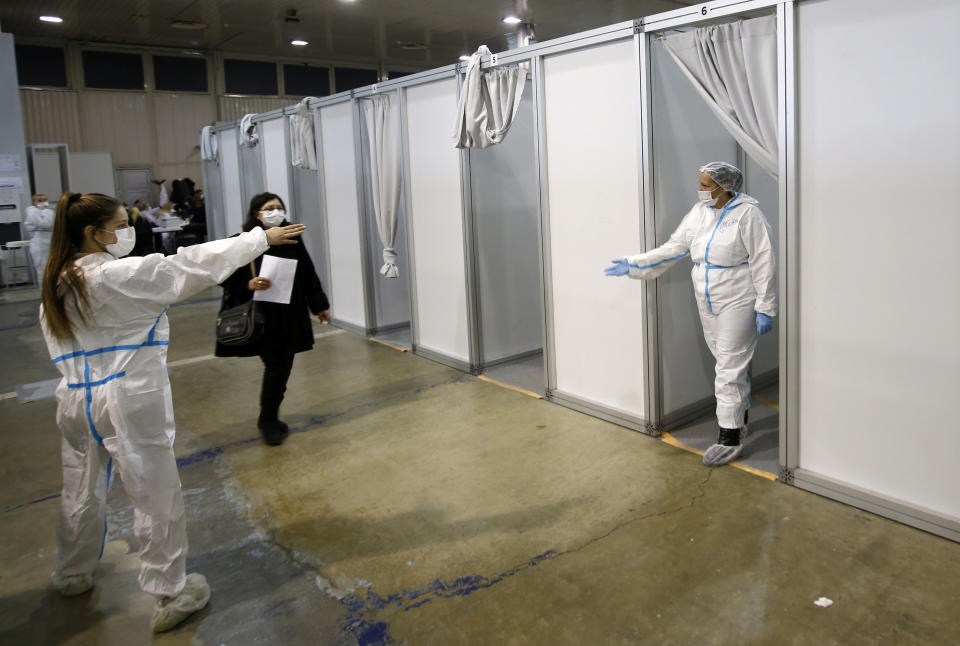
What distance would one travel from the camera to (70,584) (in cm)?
274

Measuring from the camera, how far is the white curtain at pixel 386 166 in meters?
5.90

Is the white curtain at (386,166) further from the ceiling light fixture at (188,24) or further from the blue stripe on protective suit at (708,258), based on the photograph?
the ceiling light fixture at (188,24)

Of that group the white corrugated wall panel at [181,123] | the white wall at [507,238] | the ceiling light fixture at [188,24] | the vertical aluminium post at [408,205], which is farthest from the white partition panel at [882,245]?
the white corrugated wall panel at [181,123]

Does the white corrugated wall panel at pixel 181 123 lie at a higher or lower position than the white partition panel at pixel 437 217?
higher

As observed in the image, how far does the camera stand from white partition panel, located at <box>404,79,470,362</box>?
5367 mm

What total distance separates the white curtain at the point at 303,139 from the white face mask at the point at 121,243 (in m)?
4.77

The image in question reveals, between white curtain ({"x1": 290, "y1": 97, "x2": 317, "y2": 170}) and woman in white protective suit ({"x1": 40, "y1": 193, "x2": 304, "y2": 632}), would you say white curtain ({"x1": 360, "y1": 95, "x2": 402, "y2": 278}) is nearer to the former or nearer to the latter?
white curtain ({"x1": 290, "y1": 97, "x2": 317, "y2": 170})

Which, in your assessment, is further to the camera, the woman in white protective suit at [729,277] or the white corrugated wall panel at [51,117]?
the white corrugated wall panel at [51,117]

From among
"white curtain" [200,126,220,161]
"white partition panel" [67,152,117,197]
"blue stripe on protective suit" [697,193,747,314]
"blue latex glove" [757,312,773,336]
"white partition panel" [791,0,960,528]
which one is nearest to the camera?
"white partition panel" [791,0,960,528]

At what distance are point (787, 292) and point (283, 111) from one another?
594cm

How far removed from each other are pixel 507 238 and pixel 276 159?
3708 millimetres

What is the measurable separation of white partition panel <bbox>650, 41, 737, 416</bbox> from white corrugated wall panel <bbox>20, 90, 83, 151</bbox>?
12.2 meters

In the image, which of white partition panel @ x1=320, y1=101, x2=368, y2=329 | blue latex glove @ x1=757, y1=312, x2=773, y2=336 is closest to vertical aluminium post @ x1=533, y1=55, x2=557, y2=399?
blue latex glove @ x1=757, y1=312, x2=773, y2=336

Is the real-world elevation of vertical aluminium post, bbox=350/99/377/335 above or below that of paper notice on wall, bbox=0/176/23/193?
below
